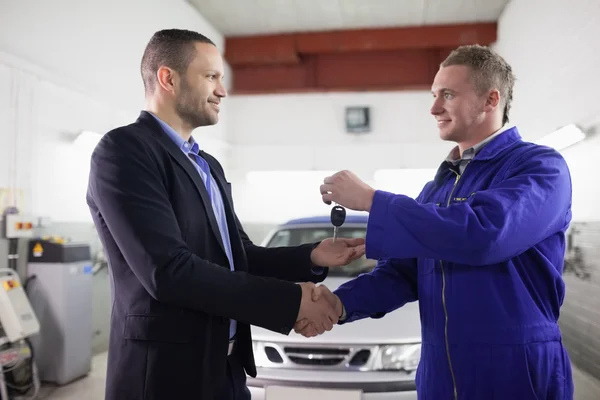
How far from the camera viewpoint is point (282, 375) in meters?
2.25

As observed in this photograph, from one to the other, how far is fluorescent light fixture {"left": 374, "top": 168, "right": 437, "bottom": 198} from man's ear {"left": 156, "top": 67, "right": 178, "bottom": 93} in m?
5.98

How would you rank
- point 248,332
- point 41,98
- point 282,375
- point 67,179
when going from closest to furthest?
1. point 248,332
2. point 282,375
3. point 41,98
4. point 67,179

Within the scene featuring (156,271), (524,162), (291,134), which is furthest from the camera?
(291,134)

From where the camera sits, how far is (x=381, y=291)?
1.72m

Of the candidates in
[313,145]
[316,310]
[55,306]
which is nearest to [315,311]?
[316,310]

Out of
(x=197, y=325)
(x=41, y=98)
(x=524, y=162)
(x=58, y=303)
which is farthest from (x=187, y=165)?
(x=41, y=98)

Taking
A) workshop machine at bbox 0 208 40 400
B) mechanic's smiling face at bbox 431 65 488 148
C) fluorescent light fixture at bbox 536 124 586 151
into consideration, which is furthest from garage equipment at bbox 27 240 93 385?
fluorescent light fixture at bbox 536 124 586 151

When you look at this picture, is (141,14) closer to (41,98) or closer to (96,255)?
(41,98)

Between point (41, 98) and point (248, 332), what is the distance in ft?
11.7

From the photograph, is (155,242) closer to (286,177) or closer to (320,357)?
(320,357)

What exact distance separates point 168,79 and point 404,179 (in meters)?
6.47

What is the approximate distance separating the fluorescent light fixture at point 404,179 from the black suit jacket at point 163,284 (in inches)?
242

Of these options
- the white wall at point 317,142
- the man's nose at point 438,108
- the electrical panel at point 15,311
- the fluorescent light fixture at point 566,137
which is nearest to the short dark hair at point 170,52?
the man's nose at point 438,108

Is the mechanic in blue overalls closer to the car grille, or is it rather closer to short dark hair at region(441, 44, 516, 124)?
short dark hair at region(441, 44, 516, 124)
